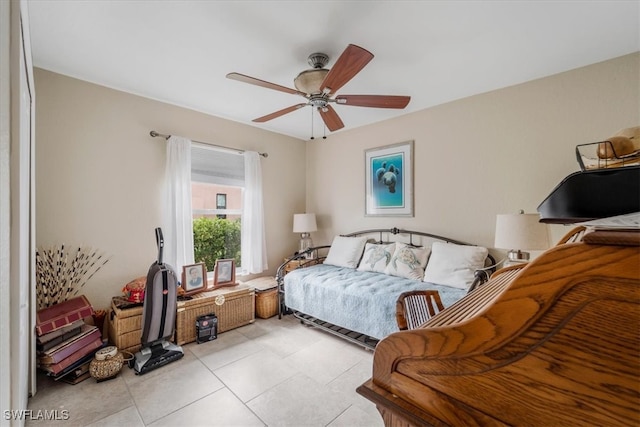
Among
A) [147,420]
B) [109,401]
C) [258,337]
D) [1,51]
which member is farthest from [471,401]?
[258,337]

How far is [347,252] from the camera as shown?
3750mm

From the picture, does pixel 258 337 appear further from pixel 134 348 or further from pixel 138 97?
pixel 138 97

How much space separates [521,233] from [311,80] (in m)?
2.14

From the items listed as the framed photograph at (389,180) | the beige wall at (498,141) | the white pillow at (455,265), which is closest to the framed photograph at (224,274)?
the beige wall at (498,141)

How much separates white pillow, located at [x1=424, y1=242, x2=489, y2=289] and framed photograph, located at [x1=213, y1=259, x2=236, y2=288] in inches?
92.2

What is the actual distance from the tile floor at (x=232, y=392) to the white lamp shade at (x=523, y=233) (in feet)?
5.38

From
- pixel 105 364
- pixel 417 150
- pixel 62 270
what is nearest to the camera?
pixel 105 364

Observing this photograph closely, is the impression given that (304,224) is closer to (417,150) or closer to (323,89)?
(417,150)

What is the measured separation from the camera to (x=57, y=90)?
98.1 inches

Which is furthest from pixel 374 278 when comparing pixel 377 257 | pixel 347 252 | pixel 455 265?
pixel 455 265

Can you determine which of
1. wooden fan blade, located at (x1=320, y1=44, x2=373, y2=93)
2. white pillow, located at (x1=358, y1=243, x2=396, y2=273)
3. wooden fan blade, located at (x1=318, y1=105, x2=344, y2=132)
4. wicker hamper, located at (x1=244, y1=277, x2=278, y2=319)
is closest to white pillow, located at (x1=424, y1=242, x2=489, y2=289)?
white pillow, located at (x1=358, y1=243, x2=396, y2=273)

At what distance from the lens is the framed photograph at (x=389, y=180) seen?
351 cm

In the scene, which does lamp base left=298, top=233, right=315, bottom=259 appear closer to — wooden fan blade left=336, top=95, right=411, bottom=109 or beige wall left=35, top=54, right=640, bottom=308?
beige wall left=35, top=54, right=640, bottom=308

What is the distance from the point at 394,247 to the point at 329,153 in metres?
1.90
